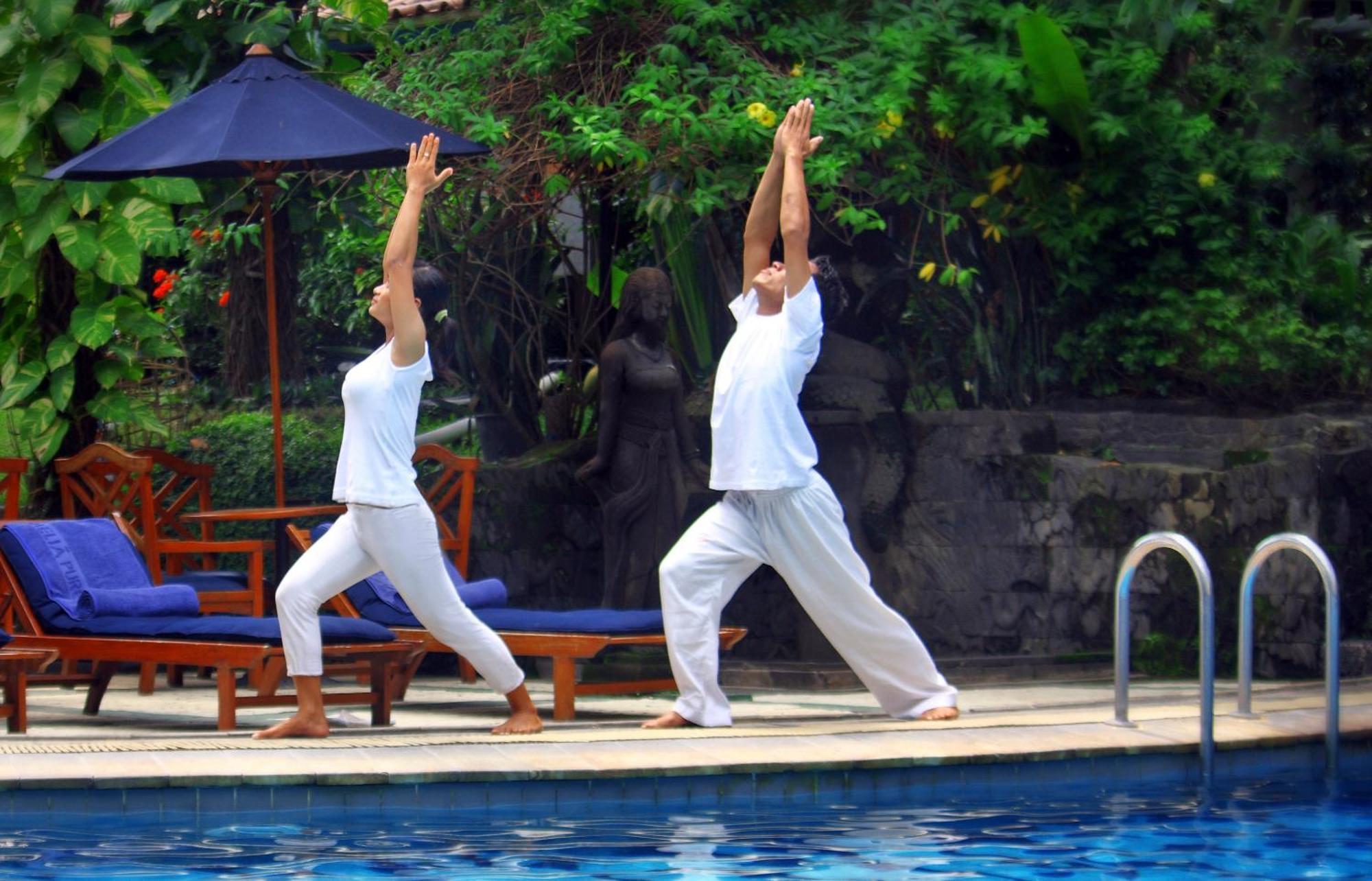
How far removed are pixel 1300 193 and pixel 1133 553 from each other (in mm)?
5592

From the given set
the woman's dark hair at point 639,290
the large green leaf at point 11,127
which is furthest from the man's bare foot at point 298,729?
the large green leaf at point 11,127

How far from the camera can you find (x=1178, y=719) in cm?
826

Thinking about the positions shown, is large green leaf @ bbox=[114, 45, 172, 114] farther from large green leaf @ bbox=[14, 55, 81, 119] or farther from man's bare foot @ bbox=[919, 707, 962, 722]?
man's bare foot @ bbox=[919, 707, 962, 722]

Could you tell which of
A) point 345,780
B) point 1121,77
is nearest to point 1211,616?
point 345,780

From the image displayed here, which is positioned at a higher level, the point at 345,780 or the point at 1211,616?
the point at 1211,616

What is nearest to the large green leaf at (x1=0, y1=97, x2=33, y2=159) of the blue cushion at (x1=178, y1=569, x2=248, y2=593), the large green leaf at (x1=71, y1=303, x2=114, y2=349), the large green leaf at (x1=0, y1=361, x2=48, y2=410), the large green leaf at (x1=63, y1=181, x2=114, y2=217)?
the large green leaf at (x1=63, y1=181, x2=114, y2=217)

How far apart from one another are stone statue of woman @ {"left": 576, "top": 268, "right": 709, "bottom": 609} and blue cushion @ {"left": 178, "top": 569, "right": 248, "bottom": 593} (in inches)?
72.7

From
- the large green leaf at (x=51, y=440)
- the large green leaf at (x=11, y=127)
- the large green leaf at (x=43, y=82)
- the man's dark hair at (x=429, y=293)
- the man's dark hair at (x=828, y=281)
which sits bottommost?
the large green leaf at (x=51, y=440)

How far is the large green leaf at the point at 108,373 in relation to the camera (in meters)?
11.1

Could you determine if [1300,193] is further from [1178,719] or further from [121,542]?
[121,542]

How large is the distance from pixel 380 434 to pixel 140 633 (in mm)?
1609

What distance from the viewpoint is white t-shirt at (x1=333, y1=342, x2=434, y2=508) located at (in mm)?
7500

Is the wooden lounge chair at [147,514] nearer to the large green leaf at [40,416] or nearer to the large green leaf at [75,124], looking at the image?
the large green leaf at [40,416]

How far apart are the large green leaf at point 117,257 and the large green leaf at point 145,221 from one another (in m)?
0.04
